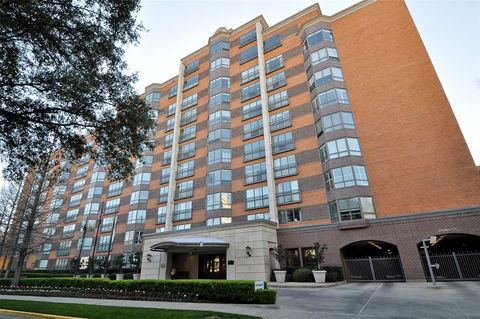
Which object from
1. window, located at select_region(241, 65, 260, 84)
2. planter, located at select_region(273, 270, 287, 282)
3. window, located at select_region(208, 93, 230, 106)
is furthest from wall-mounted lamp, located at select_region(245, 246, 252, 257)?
window, located at select_region(241, 65, 260, 84)

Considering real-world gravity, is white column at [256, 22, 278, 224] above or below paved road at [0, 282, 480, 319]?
above

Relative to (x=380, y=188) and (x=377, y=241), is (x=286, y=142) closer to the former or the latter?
(x=380, y=188)

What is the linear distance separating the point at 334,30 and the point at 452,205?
23.9 metres

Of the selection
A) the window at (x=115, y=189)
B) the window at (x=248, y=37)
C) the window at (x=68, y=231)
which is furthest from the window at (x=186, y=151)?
the window at (x=68, y=231)

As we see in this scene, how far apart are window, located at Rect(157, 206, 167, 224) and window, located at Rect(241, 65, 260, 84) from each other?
21680 mm

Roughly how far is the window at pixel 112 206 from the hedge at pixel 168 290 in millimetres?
26180

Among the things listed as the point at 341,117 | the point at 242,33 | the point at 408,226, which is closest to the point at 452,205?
the point at 408,226

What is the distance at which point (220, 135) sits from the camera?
36.2 meters

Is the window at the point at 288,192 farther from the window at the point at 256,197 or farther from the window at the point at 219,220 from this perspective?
the window at the point at 219,220

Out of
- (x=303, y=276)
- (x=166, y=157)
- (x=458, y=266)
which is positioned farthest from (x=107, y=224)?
(x=458, y=266)

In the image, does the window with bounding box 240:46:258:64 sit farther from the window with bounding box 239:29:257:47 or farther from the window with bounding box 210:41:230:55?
the window with bounding box 210:41:230:55

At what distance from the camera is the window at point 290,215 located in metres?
28.4

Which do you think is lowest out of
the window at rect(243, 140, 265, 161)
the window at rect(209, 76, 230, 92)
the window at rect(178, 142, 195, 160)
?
the window at rect(243, 140, 265, 161)

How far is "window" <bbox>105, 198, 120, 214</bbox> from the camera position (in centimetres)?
4722
